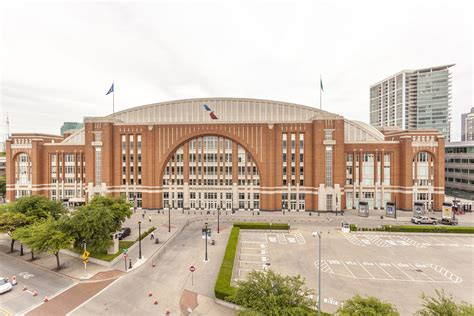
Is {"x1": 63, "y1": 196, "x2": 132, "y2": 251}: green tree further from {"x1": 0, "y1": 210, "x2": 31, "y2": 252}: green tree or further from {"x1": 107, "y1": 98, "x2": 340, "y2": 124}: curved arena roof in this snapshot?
{"x1": 107, "y1": 98, "x2": 340, "y2": 124}: curved arena roof

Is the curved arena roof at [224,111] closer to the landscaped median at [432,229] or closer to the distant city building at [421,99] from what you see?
the landscaped median at [432,229]

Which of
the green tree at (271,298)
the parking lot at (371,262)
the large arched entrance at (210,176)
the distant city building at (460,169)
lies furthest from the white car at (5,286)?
the distant city building at (460,169)

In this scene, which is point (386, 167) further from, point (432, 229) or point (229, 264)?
point (229, 264)

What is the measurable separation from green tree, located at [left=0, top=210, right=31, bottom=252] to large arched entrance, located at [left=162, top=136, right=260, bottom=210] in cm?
2882

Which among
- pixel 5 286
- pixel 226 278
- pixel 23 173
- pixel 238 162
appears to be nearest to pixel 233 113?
pixel 238 162

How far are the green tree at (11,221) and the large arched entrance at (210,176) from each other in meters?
28.8

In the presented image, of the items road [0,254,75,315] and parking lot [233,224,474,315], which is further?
parking lot [233,224,474,315]

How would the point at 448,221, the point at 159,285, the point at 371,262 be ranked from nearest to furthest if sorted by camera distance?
the point at 159,285, the point at 371,262, the point at 448,221

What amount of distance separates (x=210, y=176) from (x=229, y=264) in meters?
33.6

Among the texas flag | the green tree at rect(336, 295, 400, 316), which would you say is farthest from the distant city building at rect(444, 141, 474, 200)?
the green tree at rect(336, 295, 400, 316)

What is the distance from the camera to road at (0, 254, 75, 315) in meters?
19.2

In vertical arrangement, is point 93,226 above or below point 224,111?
below

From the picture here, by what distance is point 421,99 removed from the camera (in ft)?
452

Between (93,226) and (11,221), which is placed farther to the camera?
(11,221)
